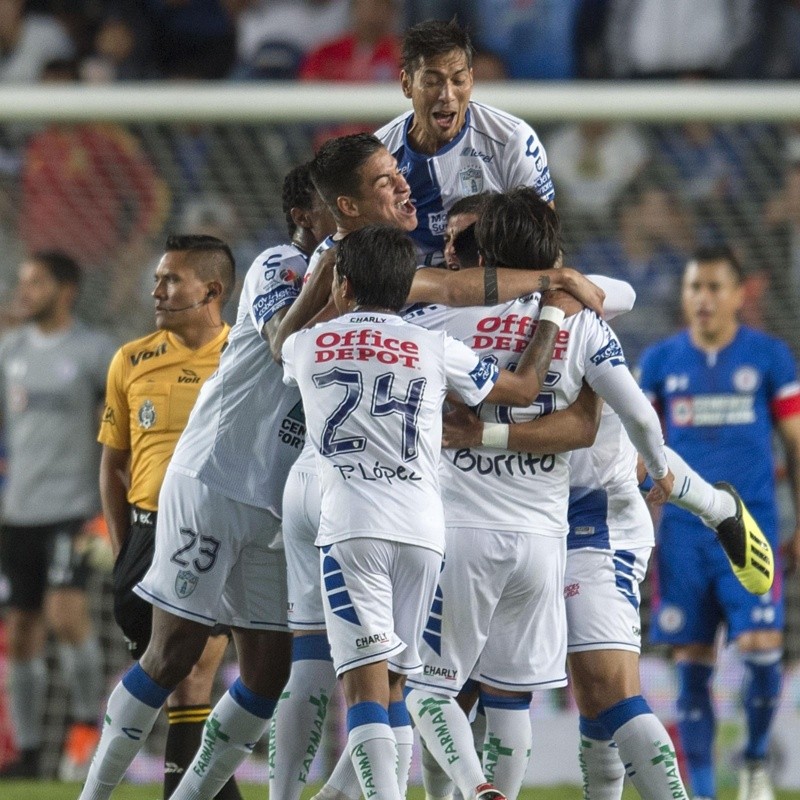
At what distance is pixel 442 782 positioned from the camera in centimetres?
527

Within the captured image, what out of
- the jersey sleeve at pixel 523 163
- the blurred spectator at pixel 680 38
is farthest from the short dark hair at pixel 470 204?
the blurred spectator at pixel 680 38

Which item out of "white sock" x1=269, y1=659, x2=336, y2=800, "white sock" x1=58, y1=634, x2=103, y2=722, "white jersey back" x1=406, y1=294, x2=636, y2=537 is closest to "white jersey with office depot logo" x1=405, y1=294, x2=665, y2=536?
"white jersey back" x1=406, y1=294, x2=636, y2=537

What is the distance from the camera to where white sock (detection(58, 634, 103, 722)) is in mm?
8180

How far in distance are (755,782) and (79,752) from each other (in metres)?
3.35

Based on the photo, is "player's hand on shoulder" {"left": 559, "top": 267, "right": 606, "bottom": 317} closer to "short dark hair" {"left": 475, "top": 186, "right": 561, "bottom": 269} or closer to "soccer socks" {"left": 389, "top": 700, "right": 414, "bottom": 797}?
"short dark hair" {"left": 475, "top": 186, "right": 561, "bottom": 269}

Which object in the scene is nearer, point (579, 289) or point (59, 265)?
point (579, 289)

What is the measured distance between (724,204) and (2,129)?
430cm

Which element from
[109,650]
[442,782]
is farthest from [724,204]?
[442,782]

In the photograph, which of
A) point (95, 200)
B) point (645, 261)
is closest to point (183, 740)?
point (645, 261)

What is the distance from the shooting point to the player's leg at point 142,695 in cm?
484

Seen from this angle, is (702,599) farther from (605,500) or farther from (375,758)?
(375,758)

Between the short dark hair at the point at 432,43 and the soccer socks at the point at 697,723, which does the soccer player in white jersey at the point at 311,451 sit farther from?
the soccer socks at the point at 697,723

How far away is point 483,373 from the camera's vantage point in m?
4.46

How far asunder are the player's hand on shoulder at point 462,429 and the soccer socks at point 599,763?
99 centimetres
